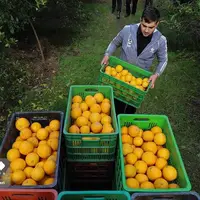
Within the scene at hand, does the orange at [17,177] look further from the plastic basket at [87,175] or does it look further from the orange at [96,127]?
the orange at [96,127]

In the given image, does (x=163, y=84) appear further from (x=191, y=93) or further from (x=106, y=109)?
(x=106, y=109)

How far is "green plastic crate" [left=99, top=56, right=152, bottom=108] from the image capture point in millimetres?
2900

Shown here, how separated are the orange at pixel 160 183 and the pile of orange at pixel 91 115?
540 mm

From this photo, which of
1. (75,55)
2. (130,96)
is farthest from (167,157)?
(75,55)

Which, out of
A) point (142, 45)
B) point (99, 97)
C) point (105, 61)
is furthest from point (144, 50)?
point (99, 97)

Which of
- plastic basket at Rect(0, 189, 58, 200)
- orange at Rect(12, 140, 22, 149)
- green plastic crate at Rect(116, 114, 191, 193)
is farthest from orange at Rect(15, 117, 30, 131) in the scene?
green plastic crate at Rect(116, 114, 191, 193)

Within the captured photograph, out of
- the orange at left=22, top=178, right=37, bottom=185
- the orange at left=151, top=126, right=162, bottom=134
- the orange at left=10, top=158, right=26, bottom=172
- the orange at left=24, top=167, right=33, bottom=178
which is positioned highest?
the orange at left=151, top=126, right=162, bottom=134

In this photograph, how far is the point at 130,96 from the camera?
2.98 metres

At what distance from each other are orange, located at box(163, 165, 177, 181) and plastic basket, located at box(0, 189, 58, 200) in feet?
2.98

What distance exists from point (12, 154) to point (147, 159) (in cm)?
112

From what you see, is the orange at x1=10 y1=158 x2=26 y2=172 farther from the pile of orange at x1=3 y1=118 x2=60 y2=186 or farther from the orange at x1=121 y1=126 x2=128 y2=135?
the orange at x1=121 y1=126 x2=128 y2=135

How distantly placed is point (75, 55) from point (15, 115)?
12.5ft

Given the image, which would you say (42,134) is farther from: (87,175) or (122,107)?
(122,107)

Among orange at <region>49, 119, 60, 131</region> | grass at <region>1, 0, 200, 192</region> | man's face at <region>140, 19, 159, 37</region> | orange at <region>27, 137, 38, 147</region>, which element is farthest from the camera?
grass at <region>1, 0, 200, 192</region>
